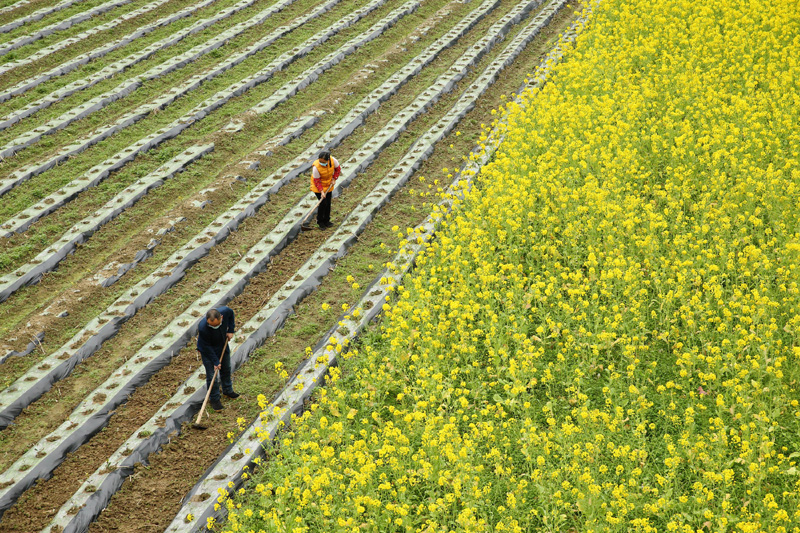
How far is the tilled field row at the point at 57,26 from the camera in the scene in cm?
1692

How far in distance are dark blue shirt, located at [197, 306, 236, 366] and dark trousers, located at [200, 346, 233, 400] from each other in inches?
1.5

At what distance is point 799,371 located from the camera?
695 centimetres

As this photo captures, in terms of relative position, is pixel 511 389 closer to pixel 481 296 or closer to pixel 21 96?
pixel 481 296

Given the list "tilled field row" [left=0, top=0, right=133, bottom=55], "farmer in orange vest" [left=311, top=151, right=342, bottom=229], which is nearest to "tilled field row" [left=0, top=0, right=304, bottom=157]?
"tilled field row" [left=0, top=0, right=133, bottom=55]

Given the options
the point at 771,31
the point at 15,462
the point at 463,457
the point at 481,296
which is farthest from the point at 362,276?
the point at 771,31

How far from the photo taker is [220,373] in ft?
26.9

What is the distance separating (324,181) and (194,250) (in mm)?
2349

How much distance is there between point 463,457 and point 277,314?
13.1 feet

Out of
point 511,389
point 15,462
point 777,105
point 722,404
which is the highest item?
point 777,105

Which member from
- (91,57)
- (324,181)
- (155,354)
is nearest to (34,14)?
(91,57)

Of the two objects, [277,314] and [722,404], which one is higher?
[722,404]

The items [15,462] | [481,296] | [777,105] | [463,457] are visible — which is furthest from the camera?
[777,105]

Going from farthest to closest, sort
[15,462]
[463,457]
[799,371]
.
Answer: [15,462] → [799,371] → [463,457]

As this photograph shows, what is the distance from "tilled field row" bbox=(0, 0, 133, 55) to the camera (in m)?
16.9
